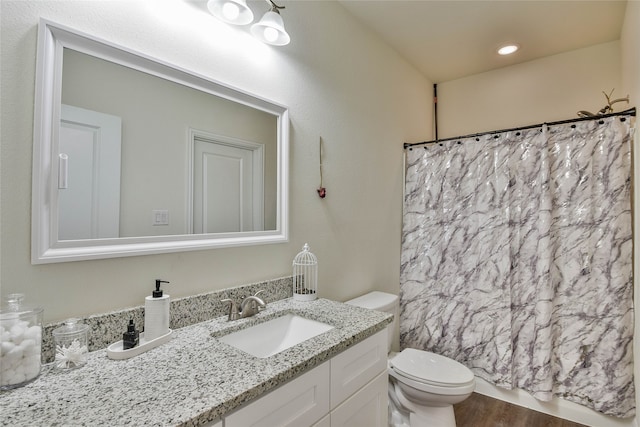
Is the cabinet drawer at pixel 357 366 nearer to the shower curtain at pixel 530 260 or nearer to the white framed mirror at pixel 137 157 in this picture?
the white framed mirror at pixel 137 157

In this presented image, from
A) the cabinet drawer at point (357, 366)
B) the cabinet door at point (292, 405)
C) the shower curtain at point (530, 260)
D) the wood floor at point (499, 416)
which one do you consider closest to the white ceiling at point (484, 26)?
the shower curtain at point (530, 260)

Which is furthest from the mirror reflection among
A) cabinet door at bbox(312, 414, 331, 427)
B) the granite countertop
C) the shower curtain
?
the shower curtain

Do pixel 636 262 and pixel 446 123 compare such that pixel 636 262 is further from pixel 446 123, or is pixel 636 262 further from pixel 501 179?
pixel 446 123

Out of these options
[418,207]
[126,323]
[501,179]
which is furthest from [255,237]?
[501,179]

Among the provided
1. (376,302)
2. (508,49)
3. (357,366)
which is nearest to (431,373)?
(376,302)

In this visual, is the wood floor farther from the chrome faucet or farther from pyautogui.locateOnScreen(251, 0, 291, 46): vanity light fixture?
pyautogui.locateOnScreen(251, 0, 291, 46): vanity light fixture

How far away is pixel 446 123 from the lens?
10.4ft

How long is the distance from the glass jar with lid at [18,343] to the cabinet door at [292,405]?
0.51 meters

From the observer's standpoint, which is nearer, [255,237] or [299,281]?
[255,237]

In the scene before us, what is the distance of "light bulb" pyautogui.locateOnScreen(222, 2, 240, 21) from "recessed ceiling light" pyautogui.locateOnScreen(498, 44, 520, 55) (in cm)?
221

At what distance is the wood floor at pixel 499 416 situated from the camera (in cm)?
197

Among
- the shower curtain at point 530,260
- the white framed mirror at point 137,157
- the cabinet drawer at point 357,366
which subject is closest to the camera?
the white framed mirror at point 137,157

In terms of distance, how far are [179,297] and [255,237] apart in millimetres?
416

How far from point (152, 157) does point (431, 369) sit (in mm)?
1796
